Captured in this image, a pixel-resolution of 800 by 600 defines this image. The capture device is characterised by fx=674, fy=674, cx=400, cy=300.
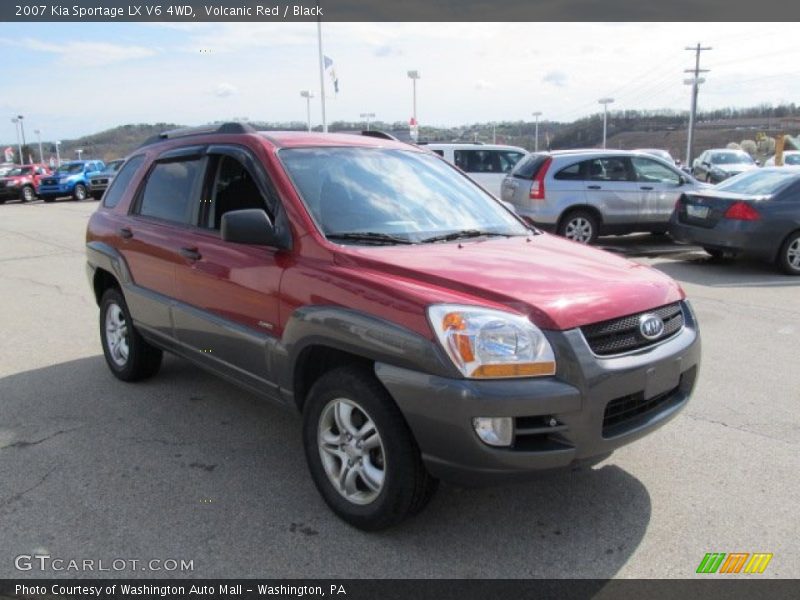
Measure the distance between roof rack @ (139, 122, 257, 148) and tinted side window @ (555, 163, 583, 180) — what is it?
25.8 ft

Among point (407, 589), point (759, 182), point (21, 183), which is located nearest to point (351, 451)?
point (407, 589)

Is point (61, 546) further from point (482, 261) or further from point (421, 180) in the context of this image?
point (421, 180)

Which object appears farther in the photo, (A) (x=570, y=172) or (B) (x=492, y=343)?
(A) (x=570, y=172)

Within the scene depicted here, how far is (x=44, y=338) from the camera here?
6.71 metres

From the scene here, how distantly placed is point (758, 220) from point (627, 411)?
768 centimetres

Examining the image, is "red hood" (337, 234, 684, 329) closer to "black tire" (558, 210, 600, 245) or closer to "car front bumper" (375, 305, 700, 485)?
"car front bumper" (375, 305, 700, 485)

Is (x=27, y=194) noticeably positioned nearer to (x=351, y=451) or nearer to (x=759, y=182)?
(x=759, y=182)

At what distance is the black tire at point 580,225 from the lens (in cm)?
1176

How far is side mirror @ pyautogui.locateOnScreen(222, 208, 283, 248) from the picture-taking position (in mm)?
3375

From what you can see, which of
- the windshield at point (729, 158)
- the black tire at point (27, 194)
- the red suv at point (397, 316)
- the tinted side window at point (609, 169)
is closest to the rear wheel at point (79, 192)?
the black tire at point (27, 194)

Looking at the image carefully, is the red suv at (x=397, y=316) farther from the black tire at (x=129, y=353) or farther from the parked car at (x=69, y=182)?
the parked car at (x=69, y=182)

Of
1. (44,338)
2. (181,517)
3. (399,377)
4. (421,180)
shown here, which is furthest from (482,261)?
(44,338)

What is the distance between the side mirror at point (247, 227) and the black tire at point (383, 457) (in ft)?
2.62

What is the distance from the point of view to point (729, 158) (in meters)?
27.9
